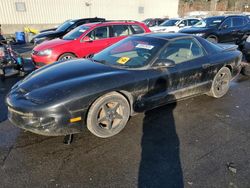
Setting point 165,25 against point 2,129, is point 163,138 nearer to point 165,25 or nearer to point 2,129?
point 2,129

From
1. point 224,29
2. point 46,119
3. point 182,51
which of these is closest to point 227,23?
point 224,29

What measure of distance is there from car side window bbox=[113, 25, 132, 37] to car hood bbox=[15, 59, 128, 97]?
447cm

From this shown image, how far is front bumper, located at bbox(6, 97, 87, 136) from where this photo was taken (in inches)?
110

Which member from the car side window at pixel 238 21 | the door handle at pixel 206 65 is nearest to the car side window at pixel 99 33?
the door handle at pixel 206 65

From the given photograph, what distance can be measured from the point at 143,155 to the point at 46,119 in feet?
4.33

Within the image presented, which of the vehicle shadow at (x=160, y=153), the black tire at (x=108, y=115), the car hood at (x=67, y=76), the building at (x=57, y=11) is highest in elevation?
the building at (x=57, y=11)

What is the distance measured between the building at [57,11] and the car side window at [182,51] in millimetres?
19203

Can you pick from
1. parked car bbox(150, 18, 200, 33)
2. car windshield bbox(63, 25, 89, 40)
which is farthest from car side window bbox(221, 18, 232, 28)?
car windshield bbox(63, 25, 89, 40)

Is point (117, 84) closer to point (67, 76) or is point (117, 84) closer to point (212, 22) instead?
point (67, 76)

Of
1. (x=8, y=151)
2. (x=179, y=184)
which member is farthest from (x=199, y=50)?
(x=8, y=151)

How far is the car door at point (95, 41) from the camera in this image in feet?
A: 23.9

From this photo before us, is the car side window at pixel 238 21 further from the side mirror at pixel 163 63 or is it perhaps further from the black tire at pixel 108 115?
the black tire at pixel 108 115

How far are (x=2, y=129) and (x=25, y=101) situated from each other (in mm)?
984

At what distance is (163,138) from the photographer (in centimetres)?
328
